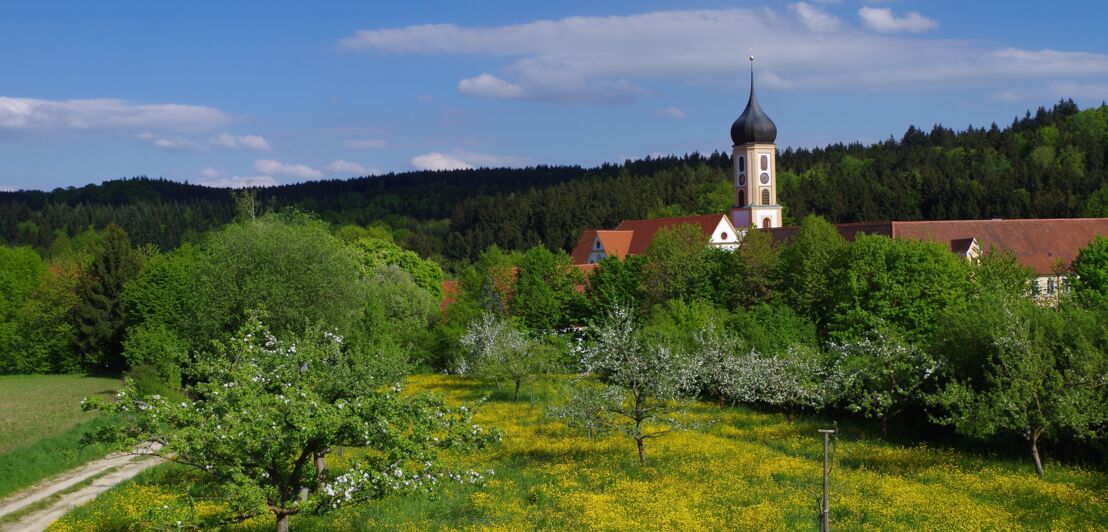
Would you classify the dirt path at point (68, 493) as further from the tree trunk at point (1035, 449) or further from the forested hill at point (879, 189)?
the forested hill at point (879, 189)

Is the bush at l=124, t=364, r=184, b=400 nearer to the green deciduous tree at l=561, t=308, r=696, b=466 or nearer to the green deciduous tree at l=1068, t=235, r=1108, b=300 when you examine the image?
the green deciduous tree at l=561, t=308, r=696, b=466

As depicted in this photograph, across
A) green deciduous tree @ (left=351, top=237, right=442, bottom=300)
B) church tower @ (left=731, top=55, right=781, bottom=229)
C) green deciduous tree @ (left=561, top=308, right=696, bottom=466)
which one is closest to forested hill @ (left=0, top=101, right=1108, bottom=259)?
church tower @ (left=731, top=55, right=781, bottom=229)

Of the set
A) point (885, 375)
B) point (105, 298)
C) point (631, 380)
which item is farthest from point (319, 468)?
point (105, 298)

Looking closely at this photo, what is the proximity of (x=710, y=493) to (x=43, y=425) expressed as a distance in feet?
112

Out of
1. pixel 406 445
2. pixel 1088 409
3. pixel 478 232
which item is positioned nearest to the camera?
pixel 406 445

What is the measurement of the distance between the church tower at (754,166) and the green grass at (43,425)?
6676 cm

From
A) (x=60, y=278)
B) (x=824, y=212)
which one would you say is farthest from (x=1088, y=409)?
(x=824, y=212)

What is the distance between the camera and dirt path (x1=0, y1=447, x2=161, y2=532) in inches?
1019

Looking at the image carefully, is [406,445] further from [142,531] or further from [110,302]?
[110,302]

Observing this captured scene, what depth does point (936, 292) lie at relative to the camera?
48.6 meters

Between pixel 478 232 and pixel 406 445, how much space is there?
137510 mm

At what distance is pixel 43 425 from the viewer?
44312mm

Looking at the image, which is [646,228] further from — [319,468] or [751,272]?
[319,468]

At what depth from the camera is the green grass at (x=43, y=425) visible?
104 feet
